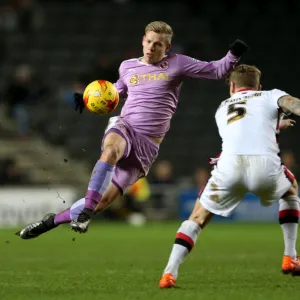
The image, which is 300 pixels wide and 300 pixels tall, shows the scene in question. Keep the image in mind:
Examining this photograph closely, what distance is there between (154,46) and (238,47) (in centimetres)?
84

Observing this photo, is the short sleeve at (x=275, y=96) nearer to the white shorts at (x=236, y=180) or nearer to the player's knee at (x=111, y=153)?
the white shorts at (x=236, y=180)

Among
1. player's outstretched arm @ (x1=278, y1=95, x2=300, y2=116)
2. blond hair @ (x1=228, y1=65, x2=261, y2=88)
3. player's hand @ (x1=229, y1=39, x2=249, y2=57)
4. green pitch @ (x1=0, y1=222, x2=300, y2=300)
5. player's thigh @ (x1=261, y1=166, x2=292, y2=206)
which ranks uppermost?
player's hand @ (x1=229, y1=39, x2=249, y2=57)


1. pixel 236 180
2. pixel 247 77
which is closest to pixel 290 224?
pixel 236 180

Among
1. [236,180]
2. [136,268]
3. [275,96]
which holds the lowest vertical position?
[136,268]

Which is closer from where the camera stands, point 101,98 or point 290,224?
point 290,224

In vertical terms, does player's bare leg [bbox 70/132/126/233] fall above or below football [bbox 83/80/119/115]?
below

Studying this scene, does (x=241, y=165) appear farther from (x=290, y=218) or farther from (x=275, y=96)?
(x=290, y=218)

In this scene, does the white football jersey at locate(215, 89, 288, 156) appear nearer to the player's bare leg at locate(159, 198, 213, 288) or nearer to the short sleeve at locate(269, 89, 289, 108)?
the short sleeve at locate(269, 89, 289, 108)

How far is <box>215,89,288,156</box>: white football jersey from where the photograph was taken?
7.00 metres

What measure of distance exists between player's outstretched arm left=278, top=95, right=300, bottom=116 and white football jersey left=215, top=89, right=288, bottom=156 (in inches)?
3.3

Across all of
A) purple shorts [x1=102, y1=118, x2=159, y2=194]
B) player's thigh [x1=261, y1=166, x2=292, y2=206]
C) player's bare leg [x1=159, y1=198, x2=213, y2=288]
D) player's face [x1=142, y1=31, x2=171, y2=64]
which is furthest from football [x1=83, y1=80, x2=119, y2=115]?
player's thigh [x1=261, y1=166, x2=292, y2=206]

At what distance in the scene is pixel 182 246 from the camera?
22.8 feet

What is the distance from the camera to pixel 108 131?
827cm

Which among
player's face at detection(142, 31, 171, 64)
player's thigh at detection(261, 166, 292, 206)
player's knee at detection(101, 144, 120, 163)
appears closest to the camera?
player's thigh at detection(261, 166, 292, 206)
